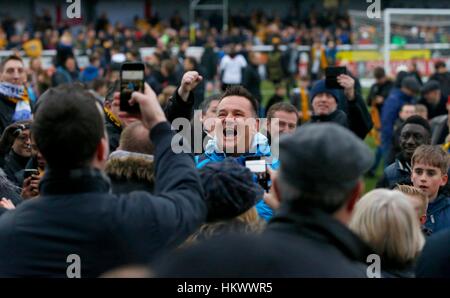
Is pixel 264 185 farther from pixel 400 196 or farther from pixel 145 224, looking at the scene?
pixel 145 224

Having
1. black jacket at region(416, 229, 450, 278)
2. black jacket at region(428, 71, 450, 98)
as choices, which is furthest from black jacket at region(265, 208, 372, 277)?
black jacket at region(428, 71, 450, 98)

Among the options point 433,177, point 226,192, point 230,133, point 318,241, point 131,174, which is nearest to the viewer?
point 318,241

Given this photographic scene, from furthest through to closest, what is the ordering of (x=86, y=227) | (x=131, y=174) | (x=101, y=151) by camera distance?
(x=131, y=174) < (x=101, y=151) < (x=86, y=227)

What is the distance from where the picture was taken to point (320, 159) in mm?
2201

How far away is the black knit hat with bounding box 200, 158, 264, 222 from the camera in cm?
320

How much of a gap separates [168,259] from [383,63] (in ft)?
73.3

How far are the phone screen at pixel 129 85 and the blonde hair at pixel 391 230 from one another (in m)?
0.94

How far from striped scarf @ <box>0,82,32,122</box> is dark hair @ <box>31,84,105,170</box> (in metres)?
5.24

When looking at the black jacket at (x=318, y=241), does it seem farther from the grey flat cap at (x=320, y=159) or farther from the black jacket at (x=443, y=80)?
the black jacket at (x=443, y=80)

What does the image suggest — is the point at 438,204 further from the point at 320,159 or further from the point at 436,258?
the point at 320,159

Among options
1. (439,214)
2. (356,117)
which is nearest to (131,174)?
(439,214)

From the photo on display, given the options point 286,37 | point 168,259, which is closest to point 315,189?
point 168,259

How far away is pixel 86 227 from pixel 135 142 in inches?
35.3

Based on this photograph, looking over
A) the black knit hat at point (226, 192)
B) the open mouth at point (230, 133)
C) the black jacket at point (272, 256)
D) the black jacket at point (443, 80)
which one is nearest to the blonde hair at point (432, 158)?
the open mouth at point (230, 133)
